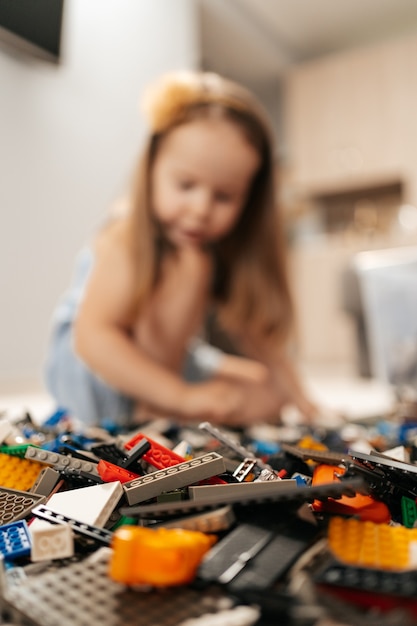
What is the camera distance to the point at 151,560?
196 millimetres

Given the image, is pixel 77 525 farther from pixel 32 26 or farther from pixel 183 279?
pixel 183 279

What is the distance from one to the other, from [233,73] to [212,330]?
1870mm

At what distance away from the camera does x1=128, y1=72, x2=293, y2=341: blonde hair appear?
1.07 meters

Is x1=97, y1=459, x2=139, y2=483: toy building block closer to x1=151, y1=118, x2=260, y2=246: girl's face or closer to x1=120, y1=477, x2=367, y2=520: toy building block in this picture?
x1=120, y1=477, x2=367, y2=520: toy building block

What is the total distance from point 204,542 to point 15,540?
3.5 inches

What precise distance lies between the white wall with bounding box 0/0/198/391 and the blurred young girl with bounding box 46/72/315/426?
7.7 inches

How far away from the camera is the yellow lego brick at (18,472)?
1.04 ft

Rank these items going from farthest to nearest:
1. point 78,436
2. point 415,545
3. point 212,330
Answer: point 212,330, point 78,436, point 415,545

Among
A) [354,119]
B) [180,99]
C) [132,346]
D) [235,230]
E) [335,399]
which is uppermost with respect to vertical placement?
[354,119]

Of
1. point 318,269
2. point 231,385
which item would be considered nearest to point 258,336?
point 231,385

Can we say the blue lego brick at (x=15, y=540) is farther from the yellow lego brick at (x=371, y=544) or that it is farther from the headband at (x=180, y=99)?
the headband at (x=180, y=99)

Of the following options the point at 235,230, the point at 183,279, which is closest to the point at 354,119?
the point at 235,230

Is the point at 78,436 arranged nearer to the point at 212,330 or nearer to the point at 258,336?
the point at 258,336

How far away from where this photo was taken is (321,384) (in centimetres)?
210
